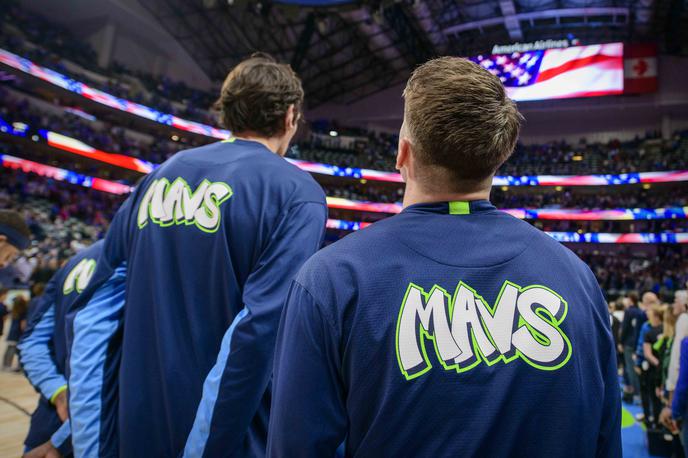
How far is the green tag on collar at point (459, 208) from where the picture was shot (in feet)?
3.14

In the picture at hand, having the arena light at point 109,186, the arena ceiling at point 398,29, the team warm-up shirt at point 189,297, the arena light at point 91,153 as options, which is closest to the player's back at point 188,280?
the team warm-up shirt at point 189,297

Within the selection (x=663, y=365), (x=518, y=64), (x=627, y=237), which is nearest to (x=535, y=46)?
(x=518, y=64)

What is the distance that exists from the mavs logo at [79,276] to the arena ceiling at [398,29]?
1889 cm

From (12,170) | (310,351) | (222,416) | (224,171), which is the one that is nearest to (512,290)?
(310,351)

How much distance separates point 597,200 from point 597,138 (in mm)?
4959

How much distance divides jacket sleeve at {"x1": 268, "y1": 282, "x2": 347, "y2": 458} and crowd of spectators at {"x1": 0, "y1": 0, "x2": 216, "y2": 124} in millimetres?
22443

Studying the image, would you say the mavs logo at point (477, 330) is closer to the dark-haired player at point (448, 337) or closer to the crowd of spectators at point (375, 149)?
the dark-haired player at point (448, 337)

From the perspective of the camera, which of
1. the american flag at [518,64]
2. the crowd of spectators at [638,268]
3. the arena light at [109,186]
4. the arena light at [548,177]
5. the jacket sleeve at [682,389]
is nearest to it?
the jacket sleeve at [682,389]

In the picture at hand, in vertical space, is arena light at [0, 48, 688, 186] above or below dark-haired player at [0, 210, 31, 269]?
above

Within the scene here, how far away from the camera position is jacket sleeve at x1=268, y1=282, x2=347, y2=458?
0.82 m

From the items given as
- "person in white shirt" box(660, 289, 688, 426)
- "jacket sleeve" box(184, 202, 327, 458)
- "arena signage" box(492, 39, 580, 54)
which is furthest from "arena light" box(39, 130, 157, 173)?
"jacket sleeve" box(184, 202, 327, 458)

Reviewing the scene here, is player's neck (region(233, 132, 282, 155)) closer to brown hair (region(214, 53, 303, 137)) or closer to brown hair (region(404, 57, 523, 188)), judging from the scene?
brown hair (region(214, 53, 303, 137))

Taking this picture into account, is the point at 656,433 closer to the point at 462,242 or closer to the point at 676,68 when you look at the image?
the point at 462,242

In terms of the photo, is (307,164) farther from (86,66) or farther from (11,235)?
(11,235)
